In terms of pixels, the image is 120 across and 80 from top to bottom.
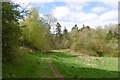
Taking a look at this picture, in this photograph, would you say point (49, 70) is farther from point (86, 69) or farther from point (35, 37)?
point (35, 37)

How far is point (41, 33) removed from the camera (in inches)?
2101

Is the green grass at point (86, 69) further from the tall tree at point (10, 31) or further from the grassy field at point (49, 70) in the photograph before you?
the tall tree at point (10, 31)

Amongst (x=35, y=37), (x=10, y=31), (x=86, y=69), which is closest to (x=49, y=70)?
(x=86, y=69)

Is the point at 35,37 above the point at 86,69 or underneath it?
above

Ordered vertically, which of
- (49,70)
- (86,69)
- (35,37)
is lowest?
(86,69)

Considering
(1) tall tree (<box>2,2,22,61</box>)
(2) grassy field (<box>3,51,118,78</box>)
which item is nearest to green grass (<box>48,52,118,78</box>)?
(2) grassy field (<box>3,51,118,78</box>)

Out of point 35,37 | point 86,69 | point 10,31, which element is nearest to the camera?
point 10,31

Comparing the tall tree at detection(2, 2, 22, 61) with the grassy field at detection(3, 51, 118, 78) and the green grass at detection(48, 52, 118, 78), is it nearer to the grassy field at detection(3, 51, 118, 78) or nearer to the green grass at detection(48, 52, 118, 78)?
the grassy field at detection(3, 51, 118, 78)

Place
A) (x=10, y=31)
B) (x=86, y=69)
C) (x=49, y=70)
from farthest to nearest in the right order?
(x=86, y=69)
(x=49, y=70)
(x=10, y=31)

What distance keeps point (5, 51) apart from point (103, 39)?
51091mm

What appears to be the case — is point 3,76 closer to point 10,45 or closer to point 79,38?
point 10,45

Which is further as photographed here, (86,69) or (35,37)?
(35,37)

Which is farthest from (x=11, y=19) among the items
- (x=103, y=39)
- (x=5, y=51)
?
(x=103, y=39)

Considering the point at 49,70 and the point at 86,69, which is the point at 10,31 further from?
the point at 86,69
